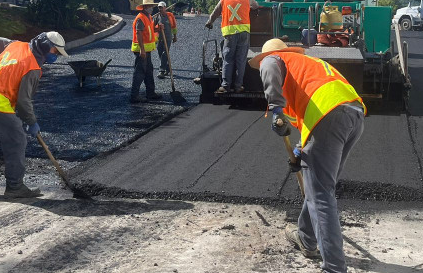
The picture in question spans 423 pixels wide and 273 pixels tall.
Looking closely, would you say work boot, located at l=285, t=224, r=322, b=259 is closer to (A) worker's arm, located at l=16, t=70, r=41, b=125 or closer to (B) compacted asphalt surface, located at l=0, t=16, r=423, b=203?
(B) compacted asphalt surface, located at l=0, t=16, r=423, b=203

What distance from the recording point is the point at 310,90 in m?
5.06

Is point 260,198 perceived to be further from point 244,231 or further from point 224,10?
point 224,10

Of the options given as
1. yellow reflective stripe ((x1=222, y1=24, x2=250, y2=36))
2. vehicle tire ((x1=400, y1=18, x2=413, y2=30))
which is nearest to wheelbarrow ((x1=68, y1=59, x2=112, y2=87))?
yellow reflective stripe ((x1=222, y1=24, x2=250, y2=36))

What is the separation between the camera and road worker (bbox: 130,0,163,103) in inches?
481

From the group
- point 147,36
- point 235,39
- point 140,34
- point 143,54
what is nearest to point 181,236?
point 235,39

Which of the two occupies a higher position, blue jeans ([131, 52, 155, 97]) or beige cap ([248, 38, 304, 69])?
beige cap ([248, 38, 304, 69])

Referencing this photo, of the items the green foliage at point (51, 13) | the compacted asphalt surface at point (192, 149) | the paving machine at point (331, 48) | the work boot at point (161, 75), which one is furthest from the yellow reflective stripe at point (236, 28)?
the green foliage at point (51, 13)

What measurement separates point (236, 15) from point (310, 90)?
21.7 feet

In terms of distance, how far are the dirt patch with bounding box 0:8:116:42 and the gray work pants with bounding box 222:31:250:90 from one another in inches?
395

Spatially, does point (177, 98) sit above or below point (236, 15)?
below

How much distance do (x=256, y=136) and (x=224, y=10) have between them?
112 inches

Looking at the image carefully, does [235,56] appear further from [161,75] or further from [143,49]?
[161,75]

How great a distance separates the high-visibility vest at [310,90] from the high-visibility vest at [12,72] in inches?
113

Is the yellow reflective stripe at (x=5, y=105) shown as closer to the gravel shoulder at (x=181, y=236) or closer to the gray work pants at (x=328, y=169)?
the gravel shoulder at (x=181, y=236)
